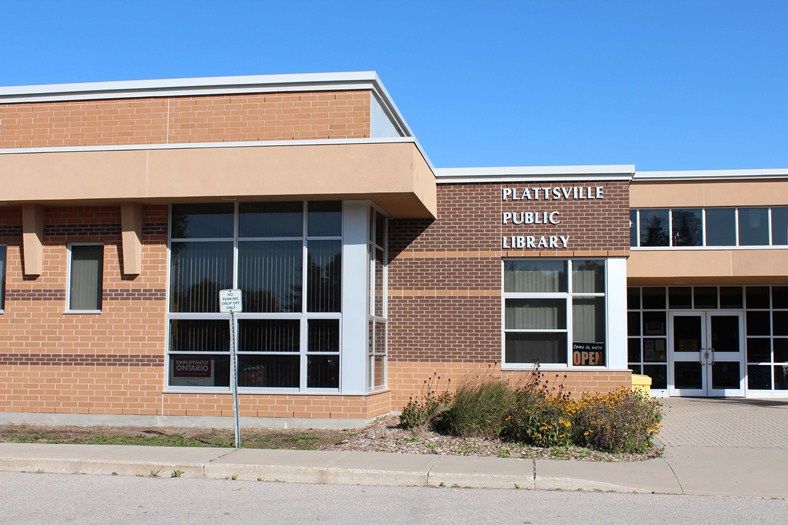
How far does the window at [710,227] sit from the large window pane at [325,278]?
32.2 ft

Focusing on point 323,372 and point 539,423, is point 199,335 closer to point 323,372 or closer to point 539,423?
point 323,372

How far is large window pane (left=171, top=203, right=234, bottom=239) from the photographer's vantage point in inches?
620

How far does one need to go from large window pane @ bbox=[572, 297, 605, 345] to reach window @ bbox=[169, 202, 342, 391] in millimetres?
4753

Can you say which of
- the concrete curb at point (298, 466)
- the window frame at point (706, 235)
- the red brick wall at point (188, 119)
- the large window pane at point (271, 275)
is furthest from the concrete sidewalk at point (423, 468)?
the window frame at point (706, 235)

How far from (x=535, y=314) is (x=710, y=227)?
774cm

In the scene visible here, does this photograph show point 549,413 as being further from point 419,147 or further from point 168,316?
point 168,316

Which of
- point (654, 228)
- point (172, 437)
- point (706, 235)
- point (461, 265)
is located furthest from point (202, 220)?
point (706, 235)

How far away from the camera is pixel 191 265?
15.9 m

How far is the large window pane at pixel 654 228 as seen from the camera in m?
22.7

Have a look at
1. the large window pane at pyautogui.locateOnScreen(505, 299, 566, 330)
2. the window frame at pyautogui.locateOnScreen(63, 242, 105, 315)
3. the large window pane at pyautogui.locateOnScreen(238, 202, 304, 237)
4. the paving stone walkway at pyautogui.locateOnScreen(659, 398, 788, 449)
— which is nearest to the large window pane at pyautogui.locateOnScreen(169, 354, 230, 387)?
the window frame at pyautogui.locateOnScreen(63, 242, 105, 315)

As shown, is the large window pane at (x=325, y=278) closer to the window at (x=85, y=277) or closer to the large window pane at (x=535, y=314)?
the large window pane at (x=535, y=314)

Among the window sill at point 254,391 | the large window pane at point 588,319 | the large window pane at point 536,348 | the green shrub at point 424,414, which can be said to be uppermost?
the large window pane at point 588,319

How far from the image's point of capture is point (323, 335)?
1534cm

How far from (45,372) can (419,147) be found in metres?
7.82
